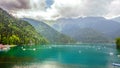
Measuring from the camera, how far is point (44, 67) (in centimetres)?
9006

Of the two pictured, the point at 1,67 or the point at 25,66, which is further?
the point at 25,66

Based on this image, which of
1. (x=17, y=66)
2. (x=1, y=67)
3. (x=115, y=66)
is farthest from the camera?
(x=115, y=66)

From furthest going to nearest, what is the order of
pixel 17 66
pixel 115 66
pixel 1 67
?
pixel 115 66
pixel 17 66
pixel 1 67

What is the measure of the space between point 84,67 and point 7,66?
28.6 metres

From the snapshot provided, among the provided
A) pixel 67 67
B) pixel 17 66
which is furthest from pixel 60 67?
pixel 17 66

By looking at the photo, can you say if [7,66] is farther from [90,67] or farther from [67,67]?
[90,67]

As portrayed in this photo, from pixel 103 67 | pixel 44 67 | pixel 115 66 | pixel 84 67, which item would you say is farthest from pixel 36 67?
pixel 115 66

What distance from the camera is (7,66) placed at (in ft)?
284

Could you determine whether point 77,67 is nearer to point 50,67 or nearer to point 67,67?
point 67,67

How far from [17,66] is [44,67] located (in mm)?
10174

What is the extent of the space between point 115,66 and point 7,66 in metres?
42.2

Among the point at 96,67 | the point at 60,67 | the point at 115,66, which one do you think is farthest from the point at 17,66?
the point at 115,66

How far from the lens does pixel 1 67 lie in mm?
82438

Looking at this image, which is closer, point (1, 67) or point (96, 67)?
point (1, 67)
